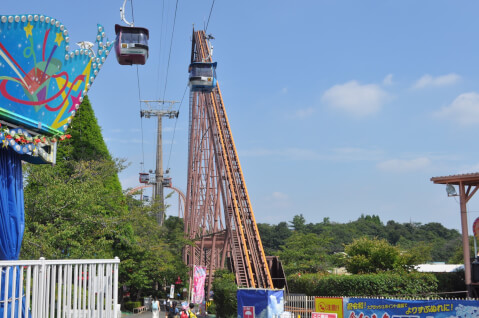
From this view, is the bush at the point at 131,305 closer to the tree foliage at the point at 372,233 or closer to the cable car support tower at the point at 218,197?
the cable car support tower at the point at 218,197

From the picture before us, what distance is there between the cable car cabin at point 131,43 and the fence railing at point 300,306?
1083 centimetres

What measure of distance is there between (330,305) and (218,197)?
72.3 ft

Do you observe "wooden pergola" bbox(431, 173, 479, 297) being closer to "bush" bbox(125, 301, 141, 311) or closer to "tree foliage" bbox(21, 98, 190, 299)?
"tree foliage" bbox(21, 98, 190, 299)

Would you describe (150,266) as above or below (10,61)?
below

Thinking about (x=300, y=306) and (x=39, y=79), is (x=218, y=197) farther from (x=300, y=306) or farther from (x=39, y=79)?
(x=39, y=79)

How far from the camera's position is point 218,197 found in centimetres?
3650

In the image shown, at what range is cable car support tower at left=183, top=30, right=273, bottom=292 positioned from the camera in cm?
3022

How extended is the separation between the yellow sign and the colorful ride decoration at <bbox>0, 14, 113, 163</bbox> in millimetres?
8687

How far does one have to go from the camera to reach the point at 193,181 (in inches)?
1689

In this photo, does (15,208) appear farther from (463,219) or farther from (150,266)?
(150,266)

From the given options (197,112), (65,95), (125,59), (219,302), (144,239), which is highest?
(197,112)

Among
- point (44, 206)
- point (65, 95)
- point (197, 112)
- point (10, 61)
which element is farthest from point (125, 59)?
point (197, 112)

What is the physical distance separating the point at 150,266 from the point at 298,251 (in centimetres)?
1545

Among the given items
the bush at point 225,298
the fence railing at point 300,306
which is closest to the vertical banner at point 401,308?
the fence railing at point 300,306
